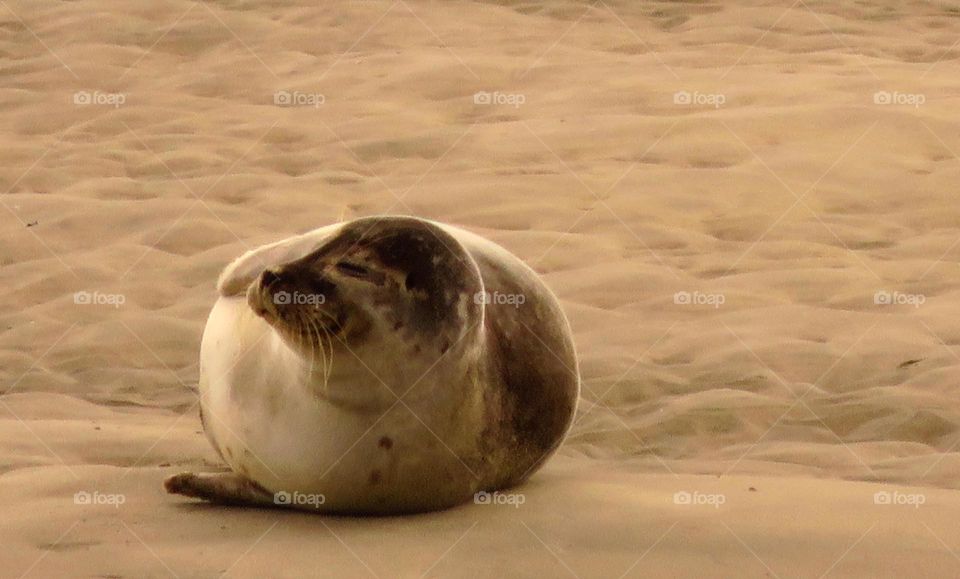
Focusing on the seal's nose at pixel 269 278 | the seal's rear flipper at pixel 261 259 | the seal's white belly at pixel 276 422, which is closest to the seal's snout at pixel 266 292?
the seal's nose at pixel 269 278

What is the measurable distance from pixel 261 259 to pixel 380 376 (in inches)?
26.3

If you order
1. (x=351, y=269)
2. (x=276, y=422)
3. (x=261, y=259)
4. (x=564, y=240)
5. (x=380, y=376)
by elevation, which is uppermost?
(x=351, y=269)

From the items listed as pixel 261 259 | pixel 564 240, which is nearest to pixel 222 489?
pixel 261 259

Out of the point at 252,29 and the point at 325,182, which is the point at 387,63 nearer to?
the point at 252,29

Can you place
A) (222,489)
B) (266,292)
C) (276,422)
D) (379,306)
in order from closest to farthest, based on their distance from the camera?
(266,292) < (379,306) < (276,422) < (222,489)

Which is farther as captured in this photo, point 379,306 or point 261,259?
point 261,259

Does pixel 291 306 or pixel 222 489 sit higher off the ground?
pixel 291 306

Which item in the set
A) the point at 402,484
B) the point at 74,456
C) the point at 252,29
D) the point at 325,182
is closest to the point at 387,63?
the point at 252,29

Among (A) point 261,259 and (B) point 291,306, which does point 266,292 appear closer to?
(B) point 291,306

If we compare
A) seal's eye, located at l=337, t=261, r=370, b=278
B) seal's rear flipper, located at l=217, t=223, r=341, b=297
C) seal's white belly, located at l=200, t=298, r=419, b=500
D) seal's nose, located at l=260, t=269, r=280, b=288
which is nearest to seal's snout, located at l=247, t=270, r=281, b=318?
seal's nose, located at l=260, t=269, r=280, b=288

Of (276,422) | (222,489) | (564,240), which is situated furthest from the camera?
(564,240)

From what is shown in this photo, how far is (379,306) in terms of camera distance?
11.4 feet

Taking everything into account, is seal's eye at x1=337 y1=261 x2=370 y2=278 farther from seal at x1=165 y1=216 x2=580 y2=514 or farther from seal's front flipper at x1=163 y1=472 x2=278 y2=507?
seal's front flipper at x1=163 y1=472 x2=278 y2=507

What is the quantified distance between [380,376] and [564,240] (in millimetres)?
3619
